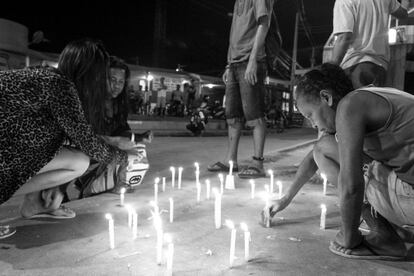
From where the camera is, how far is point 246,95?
14.8 feet

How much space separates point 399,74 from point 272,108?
1569cm

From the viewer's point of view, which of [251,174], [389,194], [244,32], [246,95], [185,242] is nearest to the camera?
[389,194]

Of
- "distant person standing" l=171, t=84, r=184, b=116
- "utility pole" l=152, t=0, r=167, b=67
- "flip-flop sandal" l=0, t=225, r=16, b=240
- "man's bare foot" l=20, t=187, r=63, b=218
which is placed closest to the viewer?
"flip-flop sandal" l=0, t=225, r=16, b=240

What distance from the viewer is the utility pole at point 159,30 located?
83.6 ft

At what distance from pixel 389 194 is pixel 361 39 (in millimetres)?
1955

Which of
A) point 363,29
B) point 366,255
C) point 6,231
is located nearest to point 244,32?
point 363,29

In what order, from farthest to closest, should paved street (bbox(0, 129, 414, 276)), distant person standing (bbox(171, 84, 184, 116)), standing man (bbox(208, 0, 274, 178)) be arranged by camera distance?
distant person standing (bbox(171, 84, 184, 116)), standing man (bbox(208, 0, 274, 178)), paved street (bbox(0, 129, 414, 276))

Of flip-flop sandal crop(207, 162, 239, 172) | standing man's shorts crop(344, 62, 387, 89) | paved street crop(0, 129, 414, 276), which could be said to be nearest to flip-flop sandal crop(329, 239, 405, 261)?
paved street crop(0, 129, 414, 276)

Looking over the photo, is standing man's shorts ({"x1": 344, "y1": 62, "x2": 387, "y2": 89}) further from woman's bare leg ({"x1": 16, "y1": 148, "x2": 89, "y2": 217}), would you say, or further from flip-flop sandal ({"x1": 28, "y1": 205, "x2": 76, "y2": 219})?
flip-flop sandal ({"x1": 28, "y1": 205, "x2": 76, "y2": 219})

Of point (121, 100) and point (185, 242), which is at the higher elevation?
point (121, 100)

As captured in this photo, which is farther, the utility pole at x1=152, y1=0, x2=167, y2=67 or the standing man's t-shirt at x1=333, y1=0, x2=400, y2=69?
the utility pole at x1=152, y1=0, x2=167, y2=67

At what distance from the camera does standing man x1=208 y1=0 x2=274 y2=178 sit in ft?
14.4

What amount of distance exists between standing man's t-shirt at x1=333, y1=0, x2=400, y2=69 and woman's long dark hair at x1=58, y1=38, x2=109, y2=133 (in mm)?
2199

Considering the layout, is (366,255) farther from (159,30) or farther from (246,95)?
(159,30)
